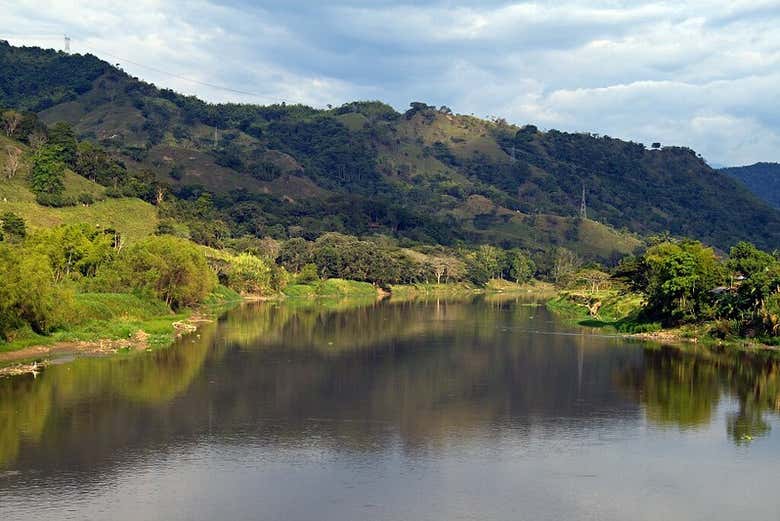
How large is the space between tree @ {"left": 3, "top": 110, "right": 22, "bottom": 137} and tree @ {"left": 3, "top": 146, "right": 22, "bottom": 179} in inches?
475

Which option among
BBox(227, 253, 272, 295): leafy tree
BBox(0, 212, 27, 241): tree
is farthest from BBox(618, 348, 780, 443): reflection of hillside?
BBox(227, 253, 272, 295): leafy tree

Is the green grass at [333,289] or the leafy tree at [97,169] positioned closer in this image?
the green grass at [333,289]

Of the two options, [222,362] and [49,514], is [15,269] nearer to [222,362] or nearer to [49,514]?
[222,362]

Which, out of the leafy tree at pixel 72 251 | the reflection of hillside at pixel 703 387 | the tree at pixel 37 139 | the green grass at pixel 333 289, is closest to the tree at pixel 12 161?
the tree at pixel 37 139

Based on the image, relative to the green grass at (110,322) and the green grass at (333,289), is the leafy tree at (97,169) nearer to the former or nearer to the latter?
the green grass at (333,289)

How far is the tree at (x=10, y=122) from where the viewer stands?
179875 millimetres

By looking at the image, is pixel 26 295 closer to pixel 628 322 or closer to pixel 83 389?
pixel 83 389

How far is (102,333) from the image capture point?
77.8m

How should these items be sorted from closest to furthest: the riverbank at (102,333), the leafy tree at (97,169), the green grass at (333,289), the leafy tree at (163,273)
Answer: the riverbank at (102,333) < the leafy tree at (163,273) < the green grass at (333,289) < the leafy tree at (97,169)

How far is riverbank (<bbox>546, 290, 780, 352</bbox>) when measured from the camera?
86756mm

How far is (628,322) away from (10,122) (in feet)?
457

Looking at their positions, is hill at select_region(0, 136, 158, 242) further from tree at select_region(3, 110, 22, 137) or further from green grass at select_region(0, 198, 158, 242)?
tree at select_region(3, 110, 22, 137)

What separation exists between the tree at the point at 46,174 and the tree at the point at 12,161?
2.88m

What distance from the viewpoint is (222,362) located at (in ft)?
235
